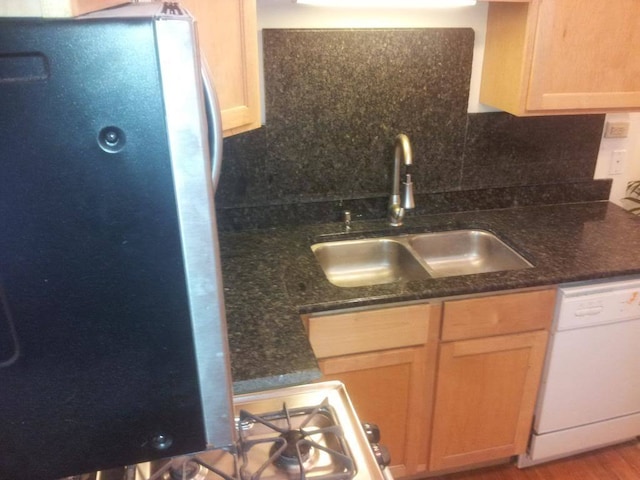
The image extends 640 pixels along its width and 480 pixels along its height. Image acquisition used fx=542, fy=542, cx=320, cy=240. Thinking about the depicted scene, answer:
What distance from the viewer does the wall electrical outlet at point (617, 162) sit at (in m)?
2.36

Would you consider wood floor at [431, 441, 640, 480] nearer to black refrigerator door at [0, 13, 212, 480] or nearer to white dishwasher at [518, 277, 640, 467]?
white dishwasher at [518, 277, 640, 467]

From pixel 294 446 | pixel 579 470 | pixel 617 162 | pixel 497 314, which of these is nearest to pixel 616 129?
pixel 617 162

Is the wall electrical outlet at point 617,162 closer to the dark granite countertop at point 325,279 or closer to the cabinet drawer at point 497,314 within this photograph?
the dark granite countertop at point 325,279

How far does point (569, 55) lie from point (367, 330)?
113 centimetres

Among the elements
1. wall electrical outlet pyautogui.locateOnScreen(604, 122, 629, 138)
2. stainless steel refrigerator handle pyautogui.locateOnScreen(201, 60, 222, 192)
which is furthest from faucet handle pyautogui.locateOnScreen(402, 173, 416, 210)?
stainless steel refrigerator handle pyautogui.locateOnScreen(201, 60, 222, 192)

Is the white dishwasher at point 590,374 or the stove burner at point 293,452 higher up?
the stove burner at point 293,452

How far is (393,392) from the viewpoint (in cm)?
184

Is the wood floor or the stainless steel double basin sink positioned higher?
the stainless steel double basin sink

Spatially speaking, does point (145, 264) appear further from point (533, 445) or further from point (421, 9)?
point (533, 445)

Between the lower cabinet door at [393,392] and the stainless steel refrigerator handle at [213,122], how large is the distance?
125 cm

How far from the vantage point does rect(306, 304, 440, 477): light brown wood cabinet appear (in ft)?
5.57

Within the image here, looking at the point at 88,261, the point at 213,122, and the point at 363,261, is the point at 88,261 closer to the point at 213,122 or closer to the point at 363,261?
the point at 213,122

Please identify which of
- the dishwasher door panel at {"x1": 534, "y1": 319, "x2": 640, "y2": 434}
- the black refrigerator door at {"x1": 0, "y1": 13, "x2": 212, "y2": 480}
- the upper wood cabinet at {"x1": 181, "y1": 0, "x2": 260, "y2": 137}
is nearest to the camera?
the black refrigerator door at {"x1": 0, "y1": 13, "x2": 212, "y2": 480}

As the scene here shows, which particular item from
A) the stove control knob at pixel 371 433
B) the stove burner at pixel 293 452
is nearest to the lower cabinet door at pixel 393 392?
the stove control knob at pixel 371 433
